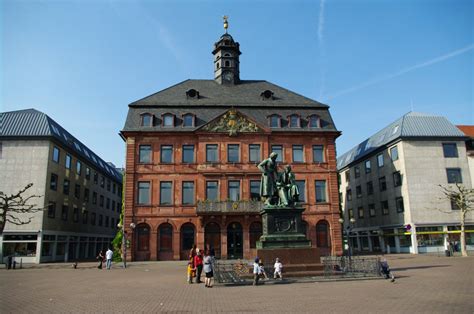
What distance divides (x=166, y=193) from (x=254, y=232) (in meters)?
9.90

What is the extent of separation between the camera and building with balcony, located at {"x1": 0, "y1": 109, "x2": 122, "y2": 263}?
121ft

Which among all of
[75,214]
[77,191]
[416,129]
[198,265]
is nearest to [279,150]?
[416,129]

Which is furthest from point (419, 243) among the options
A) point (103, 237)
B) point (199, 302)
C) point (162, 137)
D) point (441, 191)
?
point (103, 237)

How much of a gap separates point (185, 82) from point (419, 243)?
33.0 meters

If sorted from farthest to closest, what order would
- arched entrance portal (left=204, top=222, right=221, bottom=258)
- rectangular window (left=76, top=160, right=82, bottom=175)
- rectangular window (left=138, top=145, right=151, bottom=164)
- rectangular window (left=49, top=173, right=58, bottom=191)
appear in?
rectangular window (left=76, top=160, right=82, bottom=175) → rectangular window (left=49, top=173, right=58, bottom=191) → rectangular window (left=138, top=145, right=151, bottom=164) → arched entrance portal (left=204, top=222, right=221, bottom=258)

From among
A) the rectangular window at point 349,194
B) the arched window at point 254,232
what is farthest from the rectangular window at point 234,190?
the rectangular window at point 349,194

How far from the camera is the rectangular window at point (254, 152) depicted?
1577 inches

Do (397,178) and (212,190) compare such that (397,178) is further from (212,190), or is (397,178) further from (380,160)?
(212,190)

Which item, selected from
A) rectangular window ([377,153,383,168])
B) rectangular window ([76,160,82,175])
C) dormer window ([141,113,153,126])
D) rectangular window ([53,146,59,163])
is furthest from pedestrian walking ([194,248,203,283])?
rectangular window ([377,153,383,168])

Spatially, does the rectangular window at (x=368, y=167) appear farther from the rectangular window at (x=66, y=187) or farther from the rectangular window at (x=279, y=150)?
the rectangular window at (x=66, y=187)

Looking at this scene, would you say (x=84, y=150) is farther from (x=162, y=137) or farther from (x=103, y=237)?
(x=162, y=137)

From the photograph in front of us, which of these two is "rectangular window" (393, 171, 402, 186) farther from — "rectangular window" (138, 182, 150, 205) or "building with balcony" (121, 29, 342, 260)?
"rectangular window" (138, 182, 150, 205)

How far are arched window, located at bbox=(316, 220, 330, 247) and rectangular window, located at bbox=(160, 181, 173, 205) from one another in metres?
15.7

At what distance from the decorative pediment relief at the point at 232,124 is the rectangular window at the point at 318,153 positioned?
6392 mm
